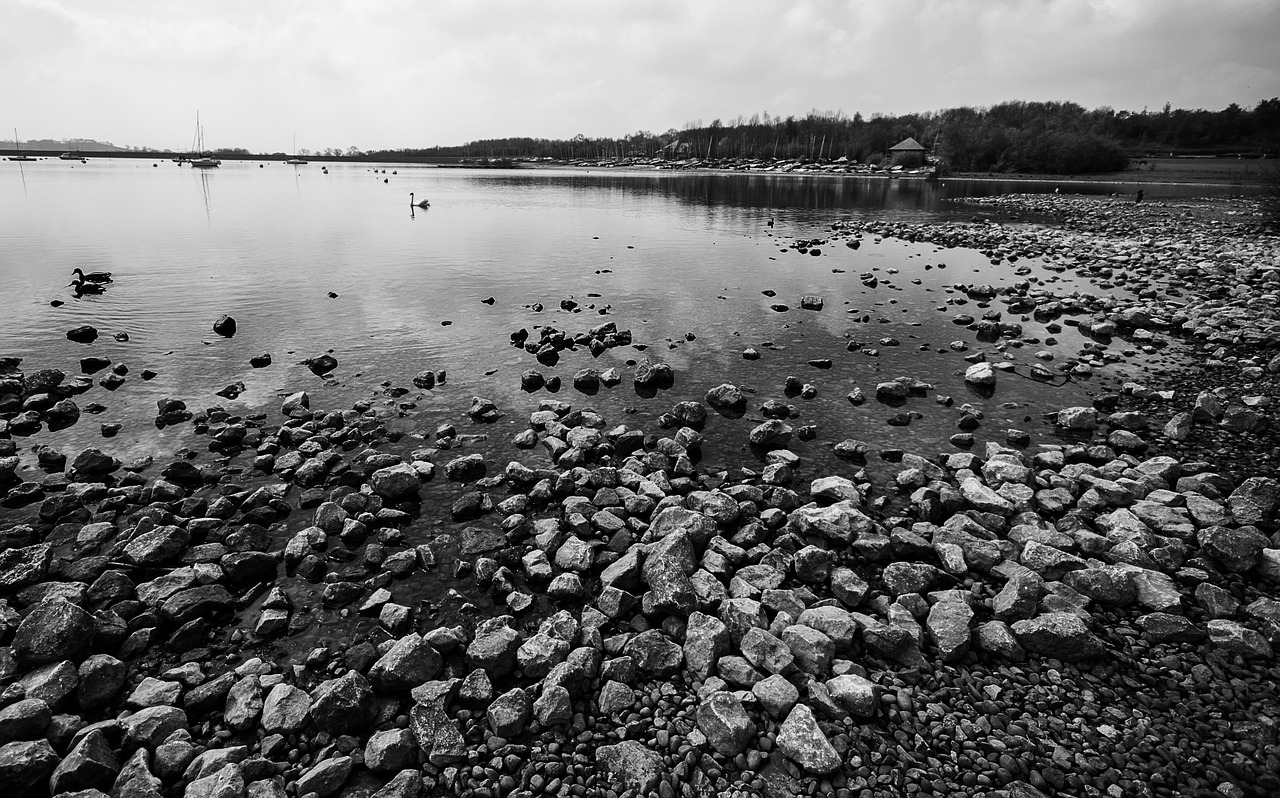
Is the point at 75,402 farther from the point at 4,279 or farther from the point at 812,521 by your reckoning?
the point at 4,279

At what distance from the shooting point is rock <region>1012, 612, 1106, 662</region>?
7027 millimetres

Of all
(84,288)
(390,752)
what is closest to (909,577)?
(390,752)

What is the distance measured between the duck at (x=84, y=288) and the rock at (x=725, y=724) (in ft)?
115

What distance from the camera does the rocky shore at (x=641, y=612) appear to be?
5836 millimetres

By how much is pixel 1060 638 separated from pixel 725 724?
4.49 m

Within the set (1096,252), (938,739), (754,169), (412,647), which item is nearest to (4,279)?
(412,647)

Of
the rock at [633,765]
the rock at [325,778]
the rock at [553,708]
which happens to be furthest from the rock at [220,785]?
the rock at [633,765]

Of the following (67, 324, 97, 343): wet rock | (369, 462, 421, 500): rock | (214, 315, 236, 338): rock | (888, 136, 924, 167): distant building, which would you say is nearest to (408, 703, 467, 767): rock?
(369, 462, 421, 500): rock

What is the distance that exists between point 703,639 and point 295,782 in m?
4.56

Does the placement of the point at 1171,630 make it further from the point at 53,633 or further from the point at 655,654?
the point at 53,633

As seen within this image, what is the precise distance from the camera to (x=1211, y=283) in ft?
89.6

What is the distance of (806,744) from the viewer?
5789mm

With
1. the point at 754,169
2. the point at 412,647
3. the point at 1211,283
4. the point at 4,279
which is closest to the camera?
the point at 412,647

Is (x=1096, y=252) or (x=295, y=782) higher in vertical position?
(x=1096, y=252)
